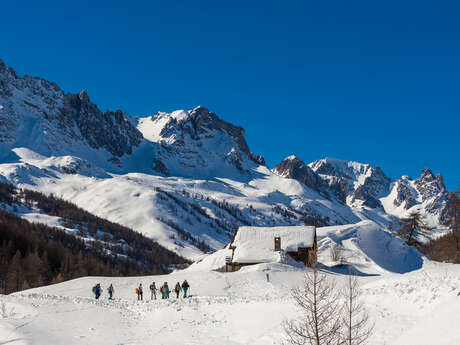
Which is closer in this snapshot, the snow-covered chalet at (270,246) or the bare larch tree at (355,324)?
the bare larch tree at (355,324)

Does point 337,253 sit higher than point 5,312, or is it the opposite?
point 337,253

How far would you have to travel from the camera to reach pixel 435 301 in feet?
80.9

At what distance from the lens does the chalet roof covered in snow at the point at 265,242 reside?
231 ft

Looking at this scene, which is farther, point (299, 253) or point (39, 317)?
point (299, 253)

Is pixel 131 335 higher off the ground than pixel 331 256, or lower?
lower

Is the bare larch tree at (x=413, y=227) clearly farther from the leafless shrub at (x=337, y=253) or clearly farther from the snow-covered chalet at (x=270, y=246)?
the snow-covered chalet at (x=270, y=246)

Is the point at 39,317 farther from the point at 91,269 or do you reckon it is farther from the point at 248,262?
the point at 91,269

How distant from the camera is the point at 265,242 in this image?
74125 millimetres

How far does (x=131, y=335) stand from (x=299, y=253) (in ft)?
155

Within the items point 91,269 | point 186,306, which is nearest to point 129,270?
point 91,269

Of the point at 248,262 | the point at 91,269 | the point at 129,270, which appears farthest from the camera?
the point at 129,270

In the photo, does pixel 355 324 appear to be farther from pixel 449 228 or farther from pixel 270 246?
pixel 270 246

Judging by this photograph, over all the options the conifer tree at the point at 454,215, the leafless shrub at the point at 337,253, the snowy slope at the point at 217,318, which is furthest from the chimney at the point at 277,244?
the snowy slope at the point at 217,318

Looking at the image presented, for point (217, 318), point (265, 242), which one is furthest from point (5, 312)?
point (265, 242)
